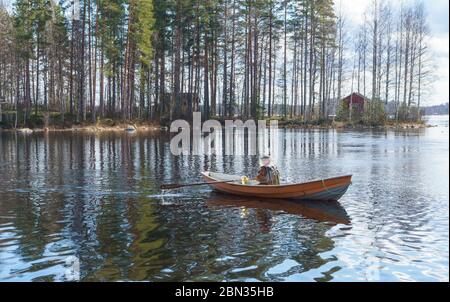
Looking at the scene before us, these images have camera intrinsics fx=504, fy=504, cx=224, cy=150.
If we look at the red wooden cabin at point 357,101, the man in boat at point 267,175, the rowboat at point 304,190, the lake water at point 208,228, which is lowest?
the lake water at point 208,228

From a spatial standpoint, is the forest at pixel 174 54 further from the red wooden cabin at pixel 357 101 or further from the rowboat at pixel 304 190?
the rowboat at pixel 304 190

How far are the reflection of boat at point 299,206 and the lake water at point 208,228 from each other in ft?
0.10

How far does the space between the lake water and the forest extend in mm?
34854

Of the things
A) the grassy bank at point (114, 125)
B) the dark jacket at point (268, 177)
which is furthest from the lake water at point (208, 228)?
the grassy bank at point (114, 125)

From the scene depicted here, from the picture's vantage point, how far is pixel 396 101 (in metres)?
69.0

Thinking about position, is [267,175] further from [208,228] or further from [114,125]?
[114,125]

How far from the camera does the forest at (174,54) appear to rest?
2205 inches

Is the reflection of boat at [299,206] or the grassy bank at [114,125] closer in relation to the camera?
the reflection of boat at [299,206]

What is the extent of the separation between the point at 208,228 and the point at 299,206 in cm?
407

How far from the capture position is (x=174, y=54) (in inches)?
2515

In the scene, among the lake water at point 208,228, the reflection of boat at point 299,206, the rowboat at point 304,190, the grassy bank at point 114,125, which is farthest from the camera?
the grassy bank at point 114,125
